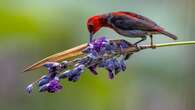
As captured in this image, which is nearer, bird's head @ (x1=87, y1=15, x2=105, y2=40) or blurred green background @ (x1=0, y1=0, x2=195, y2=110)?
bird's head @ (x1=87, y1=15, x2=105, y2=40)

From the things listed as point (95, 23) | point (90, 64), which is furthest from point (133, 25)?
point (90, 64)

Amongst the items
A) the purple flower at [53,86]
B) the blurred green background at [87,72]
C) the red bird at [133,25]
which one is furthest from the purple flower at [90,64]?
the blurred green background at [87,72]

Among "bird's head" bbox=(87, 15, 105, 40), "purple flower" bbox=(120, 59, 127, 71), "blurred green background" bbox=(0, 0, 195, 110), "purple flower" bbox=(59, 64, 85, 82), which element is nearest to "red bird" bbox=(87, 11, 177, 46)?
"bird's head" bbox=(87, 15, 105, 40)

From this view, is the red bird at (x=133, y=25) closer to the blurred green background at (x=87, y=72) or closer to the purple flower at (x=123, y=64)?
the purple flower at (x=123, y=64)

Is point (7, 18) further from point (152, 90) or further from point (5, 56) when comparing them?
point (152, 90)

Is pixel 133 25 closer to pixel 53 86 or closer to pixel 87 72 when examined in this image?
pixel 53 86

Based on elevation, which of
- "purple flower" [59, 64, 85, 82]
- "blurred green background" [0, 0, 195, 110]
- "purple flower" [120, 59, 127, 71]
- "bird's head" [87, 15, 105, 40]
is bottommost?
"blurred green background" [0, 0, 195, 110]

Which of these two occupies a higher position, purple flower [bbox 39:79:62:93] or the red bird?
the red bird

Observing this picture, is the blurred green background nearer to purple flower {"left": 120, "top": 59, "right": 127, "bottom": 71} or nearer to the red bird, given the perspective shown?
the red bird

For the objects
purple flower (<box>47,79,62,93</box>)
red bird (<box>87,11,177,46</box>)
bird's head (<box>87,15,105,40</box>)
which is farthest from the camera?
bird's head (<box>87,15,105,40</box>)
